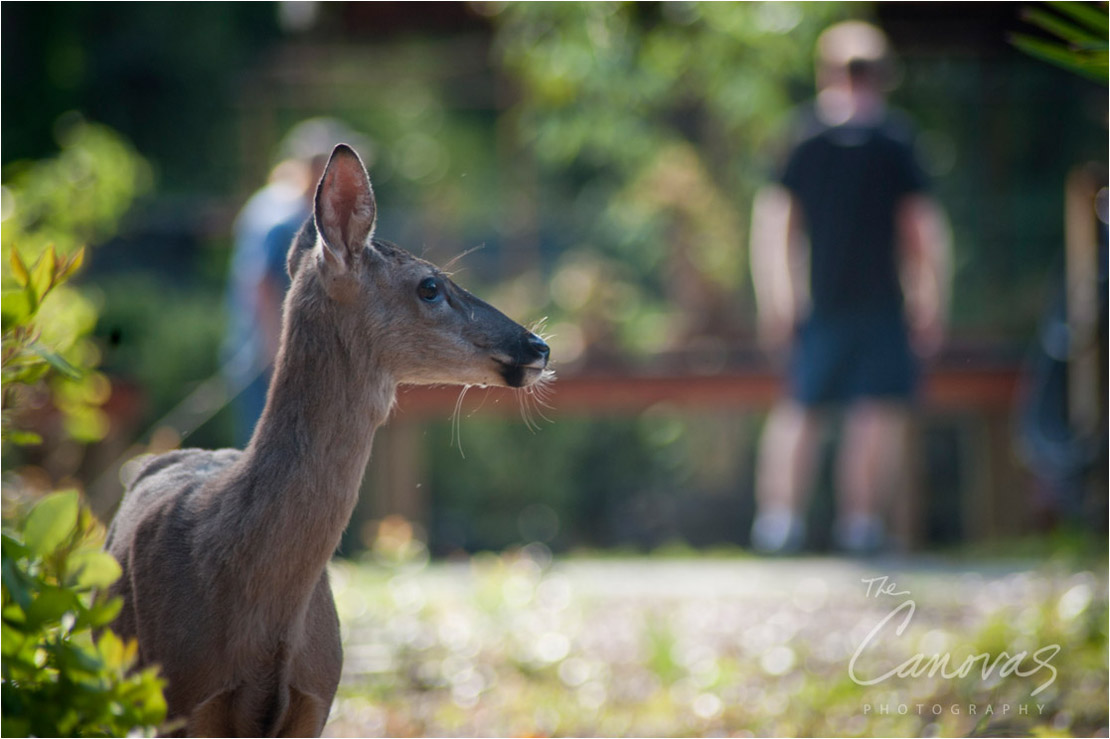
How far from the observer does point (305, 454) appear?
236cm

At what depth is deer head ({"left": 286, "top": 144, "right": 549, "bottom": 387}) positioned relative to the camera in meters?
2.41

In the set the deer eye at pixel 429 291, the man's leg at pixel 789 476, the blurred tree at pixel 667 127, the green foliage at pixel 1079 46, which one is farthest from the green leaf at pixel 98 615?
the blurred tree at pixel 667 127

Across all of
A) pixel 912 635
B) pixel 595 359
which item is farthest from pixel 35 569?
pixel 595 359

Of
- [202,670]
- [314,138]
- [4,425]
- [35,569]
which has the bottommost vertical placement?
[202,670]

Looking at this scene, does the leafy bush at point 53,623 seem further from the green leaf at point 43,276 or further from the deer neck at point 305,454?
the deer neck at point 305,454

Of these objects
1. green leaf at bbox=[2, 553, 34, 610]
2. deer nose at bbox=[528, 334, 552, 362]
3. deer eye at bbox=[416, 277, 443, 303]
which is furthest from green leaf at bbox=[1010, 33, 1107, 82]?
green leaf at bbox=[2, 553, 34, 610]

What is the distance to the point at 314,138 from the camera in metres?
6.19

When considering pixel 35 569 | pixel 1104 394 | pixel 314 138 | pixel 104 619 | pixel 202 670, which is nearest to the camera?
pixel 104 619

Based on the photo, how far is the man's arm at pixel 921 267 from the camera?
686cm

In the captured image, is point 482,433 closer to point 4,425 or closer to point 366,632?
point 366,632

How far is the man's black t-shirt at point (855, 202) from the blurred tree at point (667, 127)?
2059 millimetres

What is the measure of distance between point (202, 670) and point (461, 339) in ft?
2.43

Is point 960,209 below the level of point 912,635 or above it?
above

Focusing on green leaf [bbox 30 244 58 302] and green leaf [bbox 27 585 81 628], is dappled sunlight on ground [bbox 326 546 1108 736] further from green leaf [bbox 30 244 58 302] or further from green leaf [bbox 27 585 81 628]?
green leaf [bbox 30 244 58 302]
